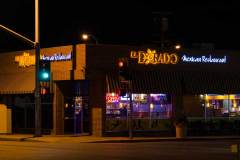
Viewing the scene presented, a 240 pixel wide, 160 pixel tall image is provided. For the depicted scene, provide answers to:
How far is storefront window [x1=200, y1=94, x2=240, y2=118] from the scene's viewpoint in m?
42.8

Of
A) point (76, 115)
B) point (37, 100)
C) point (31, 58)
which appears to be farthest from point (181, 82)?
point (31, 58)

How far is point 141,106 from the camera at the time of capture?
132 ft

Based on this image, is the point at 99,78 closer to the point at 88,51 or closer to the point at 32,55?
the point at 88,51

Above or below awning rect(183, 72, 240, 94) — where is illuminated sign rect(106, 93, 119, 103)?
below

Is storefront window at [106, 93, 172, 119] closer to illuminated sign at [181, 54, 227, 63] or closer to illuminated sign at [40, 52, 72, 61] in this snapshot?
illuminated sign at [181, 54, 227, 63]

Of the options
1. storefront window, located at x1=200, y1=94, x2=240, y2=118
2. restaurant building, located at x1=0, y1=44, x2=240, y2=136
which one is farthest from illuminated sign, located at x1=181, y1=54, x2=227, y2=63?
storefront window, located at x1=200, y1=94, x2=240, y2=118

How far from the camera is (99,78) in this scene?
38.5 meters

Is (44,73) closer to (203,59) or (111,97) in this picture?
(111,97)

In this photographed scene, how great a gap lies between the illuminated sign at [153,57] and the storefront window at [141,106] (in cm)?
218

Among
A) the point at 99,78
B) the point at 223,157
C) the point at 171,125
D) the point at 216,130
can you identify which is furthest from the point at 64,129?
the point at 223,157

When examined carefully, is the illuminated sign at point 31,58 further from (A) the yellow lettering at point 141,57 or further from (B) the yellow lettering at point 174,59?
(B) the yellow lettering at point 174,59

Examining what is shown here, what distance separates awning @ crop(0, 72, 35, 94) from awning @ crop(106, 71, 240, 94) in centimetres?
581

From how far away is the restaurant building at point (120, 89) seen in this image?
3862 centimetres

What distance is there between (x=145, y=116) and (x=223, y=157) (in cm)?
1757
